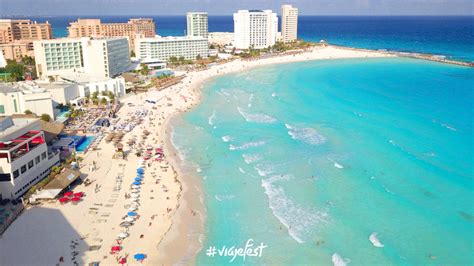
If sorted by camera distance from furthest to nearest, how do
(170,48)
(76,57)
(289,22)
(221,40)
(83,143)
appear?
(289,22), (221,40), (170,48), (76,57), (83,143)

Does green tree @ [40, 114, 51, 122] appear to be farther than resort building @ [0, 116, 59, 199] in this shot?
Yes

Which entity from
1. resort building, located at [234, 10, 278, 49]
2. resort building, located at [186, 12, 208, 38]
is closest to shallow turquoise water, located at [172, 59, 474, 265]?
resort building, located at [234, 10, 278, 49]

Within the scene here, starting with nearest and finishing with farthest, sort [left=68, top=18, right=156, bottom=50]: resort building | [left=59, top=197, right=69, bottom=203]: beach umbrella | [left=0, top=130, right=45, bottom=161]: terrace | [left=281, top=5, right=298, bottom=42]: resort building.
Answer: [left=0, top=130, right=45, bottom=161]: terrace, [left=59, top=197, right=69, bottom=203]: beach umbrella, [left=68, top=18, right=156, bottom=50]: resort building, [left=281, top=5, right=298, bottom=42]: resort building

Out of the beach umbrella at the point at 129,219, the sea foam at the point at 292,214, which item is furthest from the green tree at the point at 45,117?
the sea foam at the point at 292,214

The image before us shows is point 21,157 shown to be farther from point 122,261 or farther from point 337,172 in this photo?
point 337,172

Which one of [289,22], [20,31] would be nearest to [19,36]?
[20,31]

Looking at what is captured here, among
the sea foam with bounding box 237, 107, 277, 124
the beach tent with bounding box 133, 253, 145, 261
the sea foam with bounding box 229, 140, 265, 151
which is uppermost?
the sea foam with bounding box 237, 107, 277, 124

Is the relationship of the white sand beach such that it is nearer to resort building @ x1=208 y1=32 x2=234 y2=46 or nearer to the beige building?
the beige building
